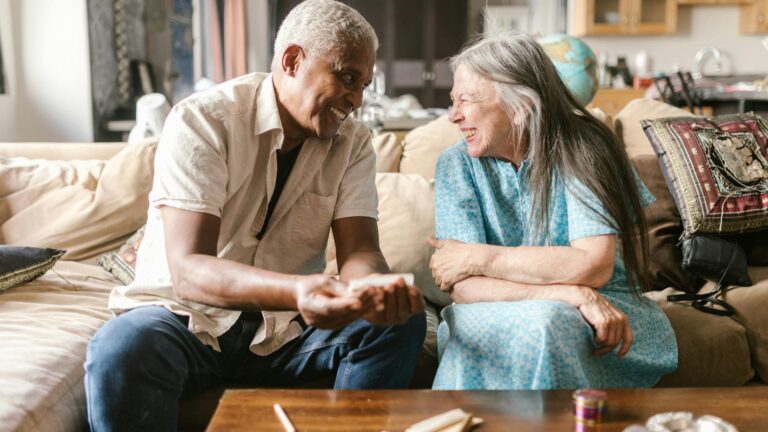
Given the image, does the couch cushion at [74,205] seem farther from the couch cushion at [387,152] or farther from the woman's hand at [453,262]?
the woman's hand at [453,262]

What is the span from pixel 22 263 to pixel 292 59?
87 centimetres

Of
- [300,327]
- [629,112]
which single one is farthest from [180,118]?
[629,112]

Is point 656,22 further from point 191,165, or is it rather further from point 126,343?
point 126,343

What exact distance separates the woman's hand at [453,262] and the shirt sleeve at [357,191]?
0.16 meters

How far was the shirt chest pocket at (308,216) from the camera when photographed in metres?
1.64

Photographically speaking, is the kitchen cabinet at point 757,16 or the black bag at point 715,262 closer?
the black bag at point 715,262

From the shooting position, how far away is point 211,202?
4.74 feet

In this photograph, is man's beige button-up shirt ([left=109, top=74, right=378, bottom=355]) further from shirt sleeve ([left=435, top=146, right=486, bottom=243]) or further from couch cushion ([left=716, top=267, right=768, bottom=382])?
couch cushion ([left=716, top=267, right=768, bottom=382])

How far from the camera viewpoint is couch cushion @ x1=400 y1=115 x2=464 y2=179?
2320 mm

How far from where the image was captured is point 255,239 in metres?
1.62

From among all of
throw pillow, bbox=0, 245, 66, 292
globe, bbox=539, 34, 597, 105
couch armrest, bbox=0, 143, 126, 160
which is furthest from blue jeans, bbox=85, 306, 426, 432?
globe, bbox=539, 34, 597, 105

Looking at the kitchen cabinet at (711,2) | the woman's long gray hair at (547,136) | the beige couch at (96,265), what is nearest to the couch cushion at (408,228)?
the beige couch at (96,265)

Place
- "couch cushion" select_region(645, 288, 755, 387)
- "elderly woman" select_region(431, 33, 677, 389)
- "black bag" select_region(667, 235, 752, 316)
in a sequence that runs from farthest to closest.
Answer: "black bag" select_region(667, 235, 752, 316), "couch cushion" select_region(645, 288, 755, 387), "elderly woman" select_region(431, 33, 677, 389)

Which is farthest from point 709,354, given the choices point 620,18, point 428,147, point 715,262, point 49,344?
point 620,18
